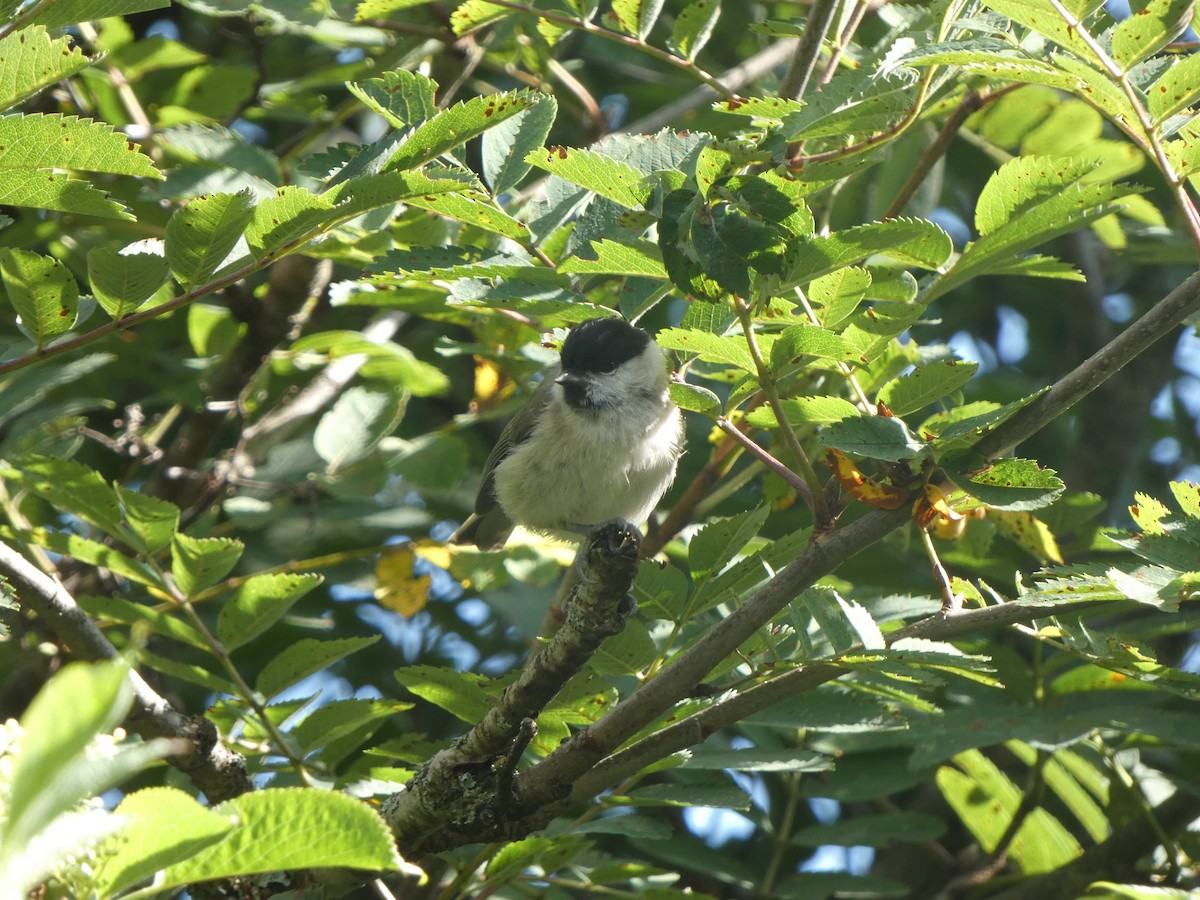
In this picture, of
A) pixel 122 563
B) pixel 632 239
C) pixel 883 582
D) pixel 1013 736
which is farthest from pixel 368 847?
pixel 883 582

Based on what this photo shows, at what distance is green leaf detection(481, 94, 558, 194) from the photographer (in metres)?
2.29

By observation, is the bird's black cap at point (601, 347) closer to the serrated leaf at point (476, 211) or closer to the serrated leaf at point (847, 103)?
the serrated leaf at point (476, 211)

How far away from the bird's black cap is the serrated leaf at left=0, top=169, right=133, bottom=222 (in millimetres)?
1256

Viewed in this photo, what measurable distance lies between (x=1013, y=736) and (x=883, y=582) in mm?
994

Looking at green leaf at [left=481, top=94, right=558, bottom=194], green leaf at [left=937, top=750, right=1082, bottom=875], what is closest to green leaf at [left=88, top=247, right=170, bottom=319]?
green leaf at [left=481, top=94, right=558, bottom=194]

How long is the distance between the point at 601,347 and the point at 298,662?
1282 millimetres

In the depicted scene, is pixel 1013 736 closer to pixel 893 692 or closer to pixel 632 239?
pixel 893 692

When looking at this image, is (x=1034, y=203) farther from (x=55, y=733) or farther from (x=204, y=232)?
(x=55, y=733)

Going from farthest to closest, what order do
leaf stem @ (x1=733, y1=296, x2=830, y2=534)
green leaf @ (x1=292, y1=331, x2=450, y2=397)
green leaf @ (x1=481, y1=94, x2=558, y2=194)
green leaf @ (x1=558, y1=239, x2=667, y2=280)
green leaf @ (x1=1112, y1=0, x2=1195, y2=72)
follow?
1. green leaf @ (x1=292, y1=331, x2=450, y2=397)
2. green leaf @ (x1=481, y1=94, x2=558, y2=194)
3. green leaf @ (x1=558, y1=239, x2=667, y2=280)
4. leaf stem @ (x1=733, y1=296, x2=830, y2=534)
5. green leaf @ (x1=1112, y1=0, x2=1195, y2=72)

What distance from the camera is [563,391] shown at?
329 centimetres

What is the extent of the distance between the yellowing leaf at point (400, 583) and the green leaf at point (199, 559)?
0.87 m

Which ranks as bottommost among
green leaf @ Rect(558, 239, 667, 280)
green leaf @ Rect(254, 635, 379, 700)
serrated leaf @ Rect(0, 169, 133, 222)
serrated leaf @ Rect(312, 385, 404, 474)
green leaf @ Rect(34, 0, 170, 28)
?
green leaf @ Rect(254, 635, 379, 700)

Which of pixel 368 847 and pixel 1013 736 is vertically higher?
pixel 368 847

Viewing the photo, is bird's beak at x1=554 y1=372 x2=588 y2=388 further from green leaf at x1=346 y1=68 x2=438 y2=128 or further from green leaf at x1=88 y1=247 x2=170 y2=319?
green leaf at x1=88 y1=247 x2=170 y2=319
